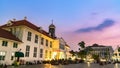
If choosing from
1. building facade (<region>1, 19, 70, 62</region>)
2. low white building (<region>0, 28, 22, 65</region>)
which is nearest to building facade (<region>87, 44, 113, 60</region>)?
building facade (<region>1, 19, 70, 62</region>)

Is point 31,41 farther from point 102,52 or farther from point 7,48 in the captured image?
point 102,52

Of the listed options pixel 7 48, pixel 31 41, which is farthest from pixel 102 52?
pixel 7 48

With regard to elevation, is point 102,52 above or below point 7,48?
below

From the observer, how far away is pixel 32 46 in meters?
43.6

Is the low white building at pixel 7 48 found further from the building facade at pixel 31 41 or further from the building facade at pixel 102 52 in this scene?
the building facade at pixel 102 52

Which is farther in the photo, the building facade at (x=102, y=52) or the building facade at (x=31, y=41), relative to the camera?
the building facade at (x=102, y=52)

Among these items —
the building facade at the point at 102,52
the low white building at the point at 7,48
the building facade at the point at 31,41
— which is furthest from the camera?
the building facade at the point at 102,52

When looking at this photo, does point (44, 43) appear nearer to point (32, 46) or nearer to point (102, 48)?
point (32, 46)

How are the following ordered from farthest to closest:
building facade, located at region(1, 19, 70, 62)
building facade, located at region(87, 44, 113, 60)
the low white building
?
1. building facade, located at region(87, 44, 113, 60)
2. building facade, located at region(1, 19, 70, 62)
3. the low white building

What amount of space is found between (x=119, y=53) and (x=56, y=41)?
8648 centimetres

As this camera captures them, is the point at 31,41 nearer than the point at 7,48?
No

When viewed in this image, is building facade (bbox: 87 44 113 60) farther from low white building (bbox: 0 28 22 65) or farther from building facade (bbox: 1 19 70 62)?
low white building (bbox: 0 28 22 65)

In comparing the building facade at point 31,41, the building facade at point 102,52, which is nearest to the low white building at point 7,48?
the building facade at point 31,41

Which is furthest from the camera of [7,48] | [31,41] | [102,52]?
[102,52]
